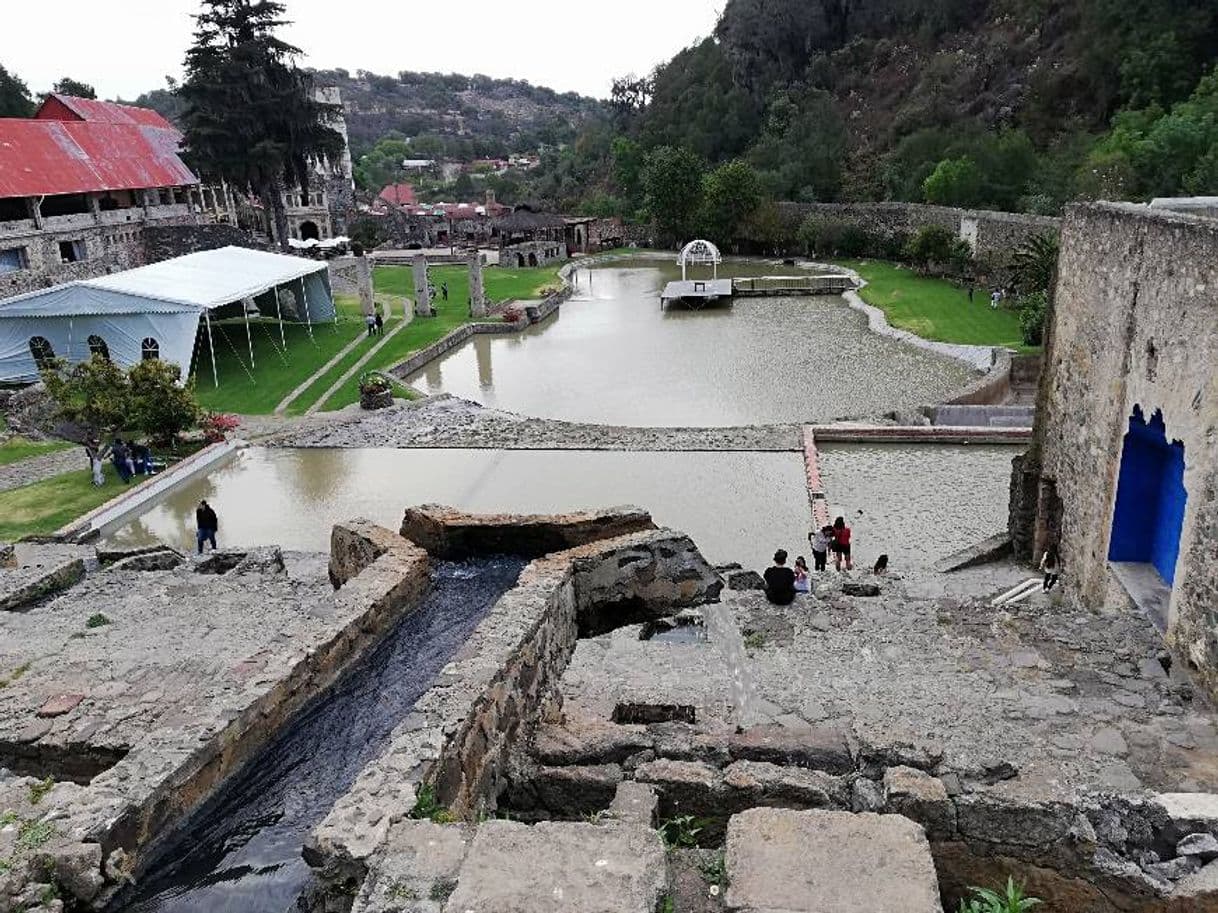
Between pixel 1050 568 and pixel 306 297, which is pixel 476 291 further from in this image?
pixel 1050 568

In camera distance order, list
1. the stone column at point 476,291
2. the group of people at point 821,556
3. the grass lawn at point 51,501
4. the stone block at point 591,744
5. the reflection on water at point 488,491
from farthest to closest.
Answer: the stone column at point 476,291 < the grass lawn at point 51,501 < the reflection on water at point 488,491 < the group of people at point 821,556 < the stone block at point 591,744

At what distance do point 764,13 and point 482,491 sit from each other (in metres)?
73.7

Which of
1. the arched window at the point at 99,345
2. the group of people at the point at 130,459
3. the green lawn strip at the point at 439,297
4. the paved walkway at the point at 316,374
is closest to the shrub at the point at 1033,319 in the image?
the green lawn strip at the point at 439,297

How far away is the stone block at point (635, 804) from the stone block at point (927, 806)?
1308mm

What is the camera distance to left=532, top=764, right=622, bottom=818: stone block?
5.63 metres

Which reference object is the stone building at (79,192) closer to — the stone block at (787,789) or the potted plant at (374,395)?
the potted plant at (374,395)

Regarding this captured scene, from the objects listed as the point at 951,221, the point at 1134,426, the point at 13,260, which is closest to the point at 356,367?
the point at 13,260

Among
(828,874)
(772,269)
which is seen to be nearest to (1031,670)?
(828,874)

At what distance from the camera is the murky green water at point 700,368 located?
23500 mm

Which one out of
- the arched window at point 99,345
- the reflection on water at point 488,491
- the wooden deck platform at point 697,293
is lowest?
the reflection on water at point 488,491

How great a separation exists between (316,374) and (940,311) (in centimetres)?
2322

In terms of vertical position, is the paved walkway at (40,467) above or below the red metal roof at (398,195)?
below

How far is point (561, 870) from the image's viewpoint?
13.0 feet

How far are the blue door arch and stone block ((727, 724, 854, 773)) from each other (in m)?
4.95
